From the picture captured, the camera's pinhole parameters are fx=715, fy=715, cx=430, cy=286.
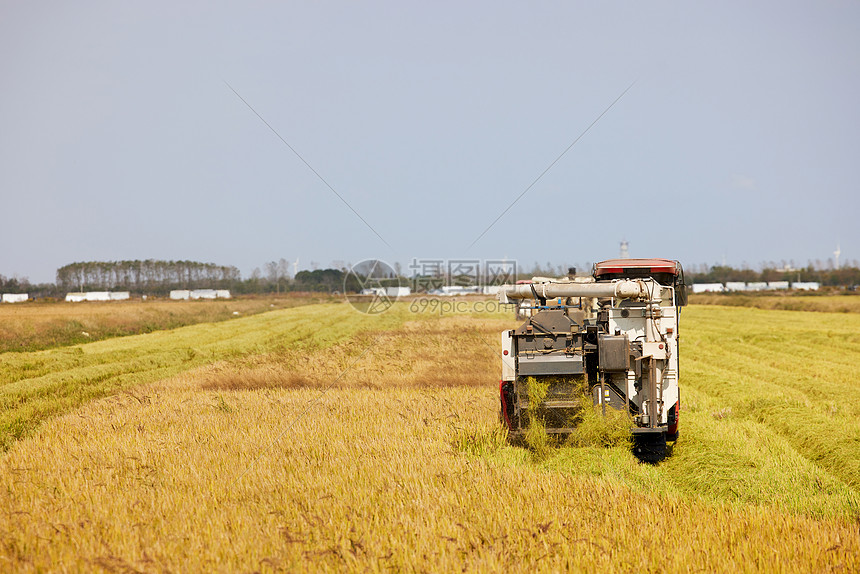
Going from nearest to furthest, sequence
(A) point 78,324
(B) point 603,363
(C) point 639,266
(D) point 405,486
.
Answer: (D) point 405,486 < (B) point 603,363 < (C) point 639,266 < (A) point 78,324

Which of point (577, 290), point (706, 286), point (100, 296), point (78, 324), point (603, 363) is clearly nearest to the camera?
point (603, 363)

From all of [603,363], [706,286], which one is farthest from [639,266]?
[706,286]

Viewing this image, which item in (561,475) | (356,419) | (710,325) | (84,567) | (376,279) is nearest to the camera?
(84,567)

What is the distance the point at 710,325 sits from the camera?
139 ft

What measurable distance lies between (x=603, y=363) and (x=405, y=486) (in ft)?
11.5

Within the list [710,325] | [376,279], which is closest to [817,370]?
[710,325]

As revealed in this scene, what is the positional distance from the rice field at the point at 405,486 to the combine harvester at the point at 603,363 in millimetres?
523

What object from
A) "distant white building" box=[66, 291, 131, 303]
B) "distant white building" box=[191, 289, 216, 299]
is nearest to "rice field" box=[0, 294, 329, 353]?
"distant white building" box=[66, 291, 131, 303]

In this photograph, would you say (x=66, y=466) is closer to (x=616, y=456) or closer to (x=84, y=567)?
(x=84, y=567)

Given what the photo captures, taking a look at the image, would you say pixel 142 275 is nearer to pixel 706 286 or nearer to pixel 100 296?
pixel 100 296

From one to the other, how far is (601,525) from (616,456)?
9.28ft

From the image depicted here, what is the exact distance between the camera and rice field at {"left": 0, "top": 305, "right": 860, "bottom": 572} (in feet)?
20.1

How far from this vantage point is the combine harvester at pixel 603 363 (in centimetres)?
990

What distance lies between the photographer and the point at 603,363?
10016 millimetres
